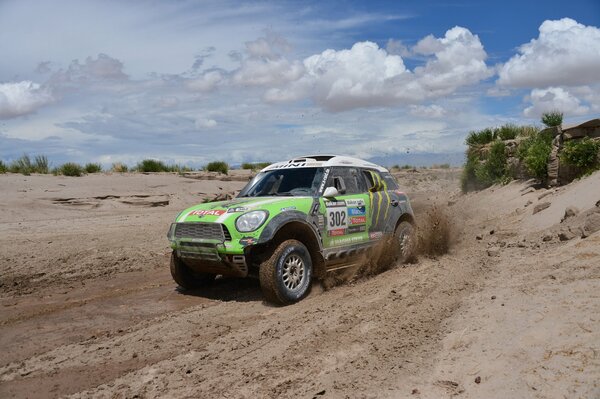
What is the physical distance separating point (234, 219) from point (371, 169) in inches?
125

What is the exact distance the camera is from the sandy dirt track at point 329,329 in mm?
4168

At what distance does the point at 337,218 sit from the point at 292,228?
0.91m

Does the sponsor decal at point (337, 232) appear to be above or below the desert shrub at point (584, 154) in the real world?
below

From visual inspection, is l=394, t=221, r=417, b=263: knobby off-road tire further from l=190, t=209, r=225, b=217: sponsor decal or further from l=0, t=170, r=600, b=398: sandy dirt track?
l=190, t=209, r=225, b=217: sponsor decal

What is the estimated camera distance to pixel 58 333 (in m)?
6.18

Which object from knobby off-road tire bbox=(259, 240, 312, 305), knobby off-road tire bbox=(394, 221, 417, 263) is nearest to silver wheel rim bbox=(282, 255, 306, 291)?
knobby off-road tire bbox=(259, 240, 312, 305)

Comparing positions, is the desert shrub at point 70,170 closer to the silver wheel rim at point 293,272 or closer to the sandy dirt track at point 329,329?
the sandy dirt track at point 329,329

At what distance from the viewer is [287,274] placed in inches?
272

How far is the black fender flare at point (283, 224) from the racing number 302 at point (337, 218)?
1.27 feet

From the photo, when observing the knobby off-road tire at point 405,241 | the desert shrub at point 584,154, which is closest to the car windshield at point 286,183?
the knobby off-road tire at point 405,241

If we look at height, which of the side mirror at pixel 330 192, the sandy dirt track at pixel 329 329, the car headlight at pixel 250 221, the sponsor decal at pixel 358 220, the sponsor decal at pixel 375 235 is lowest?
the sandy dirt track at pixel 329 329

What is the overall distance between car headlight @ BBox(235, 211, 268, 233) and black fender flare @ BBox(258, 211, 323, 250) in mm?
115

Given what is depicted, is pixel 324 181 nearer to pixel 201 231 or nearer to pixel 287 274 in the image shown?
pixel 287 274

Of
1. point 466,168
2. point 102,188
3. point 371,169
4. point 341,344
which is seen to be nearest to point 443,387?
point 341,344
